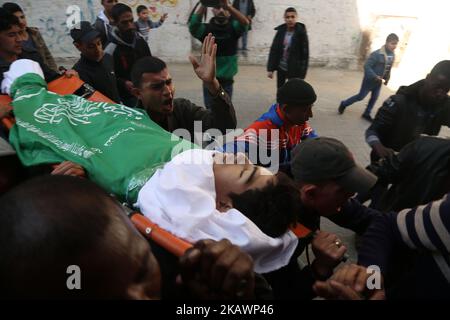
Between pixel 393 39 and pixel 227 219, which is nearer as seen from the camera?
pixel 227 219

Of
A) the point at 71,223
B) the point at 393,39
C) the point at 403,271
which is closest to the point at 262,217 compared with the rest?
the point at 71,223

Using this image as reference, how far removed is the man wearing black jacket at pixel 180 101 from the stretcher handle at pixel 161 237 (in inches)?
48.9

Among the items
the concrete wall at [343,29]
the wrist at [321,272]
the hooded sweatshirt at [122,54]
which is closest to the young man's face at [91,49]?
the hooded sweatshirt at [122,54]

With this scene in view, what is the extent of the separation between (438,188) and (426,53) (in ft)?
29.4

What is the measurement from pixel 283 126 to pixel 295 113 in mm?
122

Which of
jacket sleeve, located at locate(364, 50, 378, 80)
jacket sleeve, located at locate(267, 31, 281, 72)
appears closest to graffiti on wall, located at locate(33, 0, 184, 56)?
jacket sleeve, located at locate(267, 31, 281, 72)

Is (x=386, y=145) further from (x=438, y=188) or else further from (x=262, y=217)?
(x=262, y=217)

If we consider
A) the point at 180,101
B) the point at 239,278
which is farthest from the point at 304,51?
the point at 239,278

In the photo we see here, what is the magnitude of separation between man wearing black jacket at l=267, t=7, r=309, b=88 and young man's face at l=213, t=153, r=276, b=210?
3.99 m

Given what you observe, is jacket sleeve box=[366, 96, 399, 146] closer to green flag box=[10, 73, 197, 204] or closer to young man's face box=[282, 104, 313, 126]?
young man's face box=[282, 104, 313, 126]

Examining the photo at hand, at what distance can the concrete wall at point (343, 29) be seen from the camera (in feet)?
26.7
